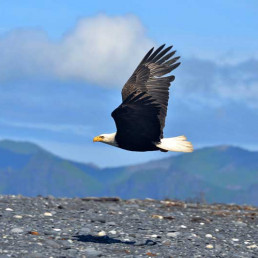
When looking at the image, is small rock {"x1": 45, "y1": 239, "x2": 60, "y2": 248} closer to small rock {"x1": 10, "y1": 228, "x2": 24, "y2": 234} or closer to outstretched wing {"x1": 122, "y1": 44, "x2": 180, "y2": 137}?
small rock {"x1": 10, "y1": 228, "x2": 24, "y2": 234}

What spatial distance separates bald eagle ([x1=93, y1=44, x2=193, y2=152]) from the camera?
13570mm

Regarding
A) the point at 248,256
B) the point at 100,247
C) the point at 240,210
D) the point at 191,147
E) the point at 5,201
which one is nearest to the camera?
the point at 100,247

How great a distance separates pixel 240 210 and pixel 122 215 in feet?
16.2

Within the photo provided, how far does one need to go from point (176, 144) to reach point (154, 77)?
2.07 meters

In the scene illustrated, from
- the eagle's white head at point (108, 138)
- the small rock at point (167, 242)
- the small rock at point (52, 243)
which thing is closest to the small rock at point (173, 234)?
the small rock at point (167, 242)

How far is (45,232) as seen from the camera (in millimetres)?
13312

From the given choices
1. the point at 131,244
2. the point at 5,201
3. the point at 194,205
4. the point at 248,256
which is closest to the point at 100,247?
the point at 131,244

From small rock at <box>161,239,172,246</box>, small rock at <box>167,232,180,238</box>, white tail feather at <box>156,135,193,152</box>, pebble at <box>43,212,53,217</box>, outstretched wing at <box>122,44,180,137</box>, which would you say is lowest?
small rock at <box>161,239,172,246</box>

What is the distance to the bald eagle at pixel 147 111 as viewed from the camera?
44.5ft

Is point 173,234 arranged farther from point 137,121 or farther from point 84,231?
point 137,121

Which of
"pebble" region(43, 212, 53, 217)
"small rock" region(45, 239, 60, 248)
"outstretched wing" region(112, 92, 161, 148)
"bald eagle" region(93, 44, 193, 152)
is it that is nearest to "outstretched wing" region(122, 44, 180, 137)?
"bald eagle" region(93, 44, 193, 152)

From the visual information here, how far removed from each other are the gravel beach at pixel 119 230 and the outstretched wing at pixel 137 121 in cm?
171

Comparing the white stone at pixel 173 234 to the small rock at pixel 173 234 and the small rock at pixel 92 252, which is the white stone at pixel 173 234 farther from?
the small rock at pixel 92 252

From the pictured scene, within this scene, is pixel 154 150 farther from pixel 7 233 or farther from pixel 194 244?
pixel 7 233
